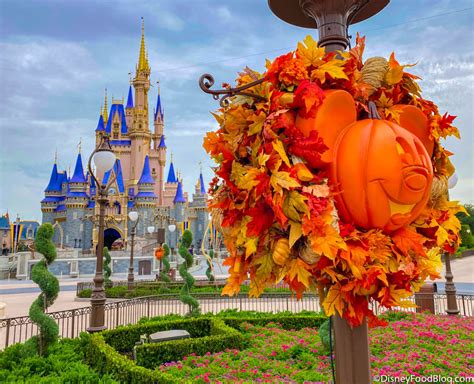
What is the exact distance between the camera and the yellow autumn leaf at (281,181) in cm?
158

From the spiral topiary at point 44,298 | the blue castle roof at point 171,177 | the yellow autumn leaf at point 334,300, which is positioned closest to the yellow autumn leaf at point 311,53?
the yellow autumn leaf at point 334,300

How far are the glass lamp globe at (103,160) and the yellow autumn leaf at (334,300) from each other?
6.82 m

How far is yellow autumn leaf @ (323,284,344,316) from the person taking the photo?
1665 millimetres

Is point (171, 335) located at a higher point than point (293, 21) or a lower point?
lower

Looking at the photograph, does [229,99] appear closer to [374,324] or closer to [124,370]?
[374,324]

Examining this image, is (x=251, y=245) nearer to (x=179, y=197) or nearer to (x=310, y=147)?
(x=310, y=147)

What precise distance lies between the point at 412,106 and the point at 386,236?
798 mm

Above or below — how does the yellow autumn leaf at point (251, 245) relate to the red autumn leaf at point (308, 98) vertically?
below

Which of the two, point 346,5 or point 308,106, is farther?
point 346,5

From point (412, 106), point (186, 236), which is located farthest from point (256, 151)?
point (186, 236)

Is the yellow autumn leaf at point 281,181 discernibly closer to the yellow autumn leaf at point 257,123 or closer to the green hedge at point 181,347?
the yellow autumn leaf at point 257,123

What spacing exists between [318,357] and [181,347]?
272cm

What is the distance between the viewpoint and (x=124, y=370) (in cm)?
541

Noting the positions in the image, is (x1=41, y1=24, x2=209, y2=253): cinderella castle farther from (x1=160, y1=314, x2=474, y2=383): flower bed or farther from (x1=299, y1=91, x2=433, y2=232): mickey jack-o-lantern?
(x1=299, y1=91, x2=433, y2=232): mickey jack-o-lantern
